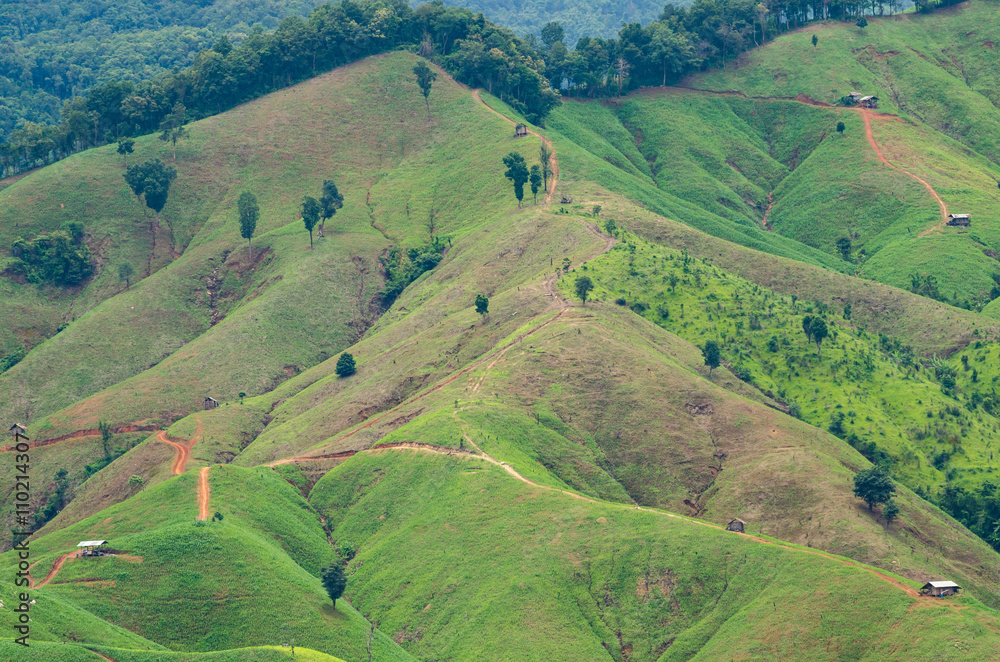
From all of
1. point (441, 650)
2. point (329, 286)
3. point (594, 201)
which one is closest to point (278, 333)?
point (329, 286)

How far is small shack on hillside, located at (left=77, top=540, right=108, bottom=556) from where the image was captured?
8831 centimetres

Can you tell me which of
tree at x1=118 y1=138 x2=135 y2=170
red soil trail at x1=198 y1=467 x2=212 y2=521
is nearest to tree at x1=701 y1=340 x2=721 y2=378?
red soil trail at x1=198 y1=467 x2=212 y2=521

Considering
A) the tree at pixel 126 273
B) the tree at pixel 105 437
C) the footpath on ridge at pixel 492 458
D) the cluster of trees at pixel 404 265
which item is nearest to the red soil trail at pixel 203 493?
the footpath on ridge at pixel 492 458

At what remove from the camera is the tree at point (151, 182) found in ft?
605

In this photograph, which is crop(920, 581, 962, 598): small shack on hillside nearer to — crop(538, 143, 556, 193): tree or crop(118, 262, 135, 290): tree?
crop(538, 143, 556, 193): tree

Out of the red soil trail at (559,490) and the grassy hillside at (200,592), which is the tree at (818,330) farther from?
the grassy hillside at (200,592)

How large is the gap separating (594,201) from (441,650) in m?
96.0

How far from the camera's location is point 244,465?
120 meters

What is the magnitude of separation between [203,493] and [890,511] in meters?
66.0

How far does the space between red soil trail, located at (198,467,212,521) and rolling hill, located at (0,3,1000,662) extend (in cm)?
30

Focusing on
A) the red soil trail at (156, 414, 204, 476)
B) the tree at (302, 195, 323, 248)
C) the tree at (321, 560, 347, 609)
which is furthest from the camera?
the tree at (302, 195, 323, 248)

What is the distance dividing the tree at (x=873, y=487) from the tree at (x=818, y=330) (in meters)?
36.0

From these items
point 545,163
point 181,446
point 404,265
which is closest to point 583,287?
point 404,265

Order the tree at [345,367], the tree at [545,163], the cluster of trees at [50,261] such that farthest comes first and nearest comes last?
the cluster of trees at [50,261]
the tree at [545,163]
the tree at [345,367]
